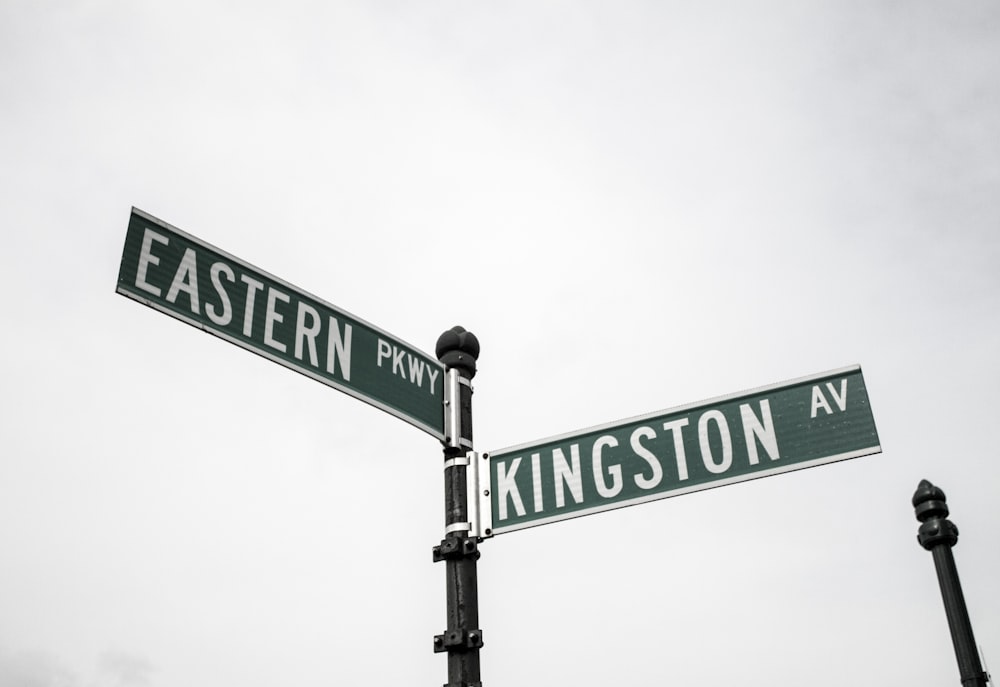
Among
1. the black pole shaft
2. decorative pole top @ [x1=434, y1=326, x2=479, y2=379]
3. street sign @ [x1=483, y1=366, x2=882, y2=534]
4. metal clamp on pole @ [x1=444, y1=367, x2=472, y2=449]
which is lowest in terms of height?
the black pole shaft

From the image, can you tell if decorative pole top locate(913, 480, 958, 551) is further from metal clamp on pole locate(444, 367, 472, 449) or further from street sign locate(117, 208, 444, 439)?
street sign locate(117, 208, 444, 439)

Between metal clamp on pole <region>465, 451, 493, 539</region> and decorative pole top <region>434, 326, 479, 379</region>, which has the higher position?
decorative pole top <region>434, 326, 479, 379</region>

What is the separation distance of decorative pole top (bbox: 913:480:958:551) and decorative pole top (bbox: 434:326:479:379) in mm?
3478

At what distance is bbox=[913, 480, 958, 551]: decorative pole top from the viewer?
248 inches

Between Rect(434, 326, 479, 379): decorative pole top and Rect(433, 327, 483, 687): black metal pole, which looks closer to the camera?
Rect(433, 327, 483, 687): black metal pole

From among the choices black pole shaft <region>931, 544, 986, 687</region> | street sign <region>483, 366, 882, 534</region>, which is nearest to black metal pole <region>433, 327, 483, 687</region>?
street sign <region>483, 366, 882, 534</region>

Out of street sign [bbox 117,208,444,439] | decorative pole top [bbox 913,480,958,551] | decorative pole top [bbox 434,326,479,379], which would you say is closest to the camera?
street sign [bbox 117,208,444,439]

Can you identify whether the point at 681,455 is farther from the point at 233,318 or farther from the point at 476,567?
the point at 233,318

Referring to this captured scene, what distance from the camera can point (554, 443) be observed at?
5.14 m

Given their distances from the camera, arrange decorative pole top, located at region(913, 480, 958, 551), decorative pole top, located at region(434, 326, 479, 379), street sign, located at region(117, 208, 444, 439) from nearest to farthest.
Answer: street sign, located at region(117, 208, 444, 439), decorative pole top, located at region(434, 326, 479, 379), decorative pole top, located at region(913, 480, 958, 551)

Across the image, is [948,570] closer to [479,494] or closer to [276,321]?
[479,494]

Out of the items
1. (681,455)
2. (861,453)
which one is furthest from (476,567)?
(861,453)

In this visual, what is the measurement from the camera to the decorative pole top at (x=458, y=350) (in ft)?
17.3

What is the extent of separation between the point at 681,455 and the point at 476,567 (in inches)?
49.8
